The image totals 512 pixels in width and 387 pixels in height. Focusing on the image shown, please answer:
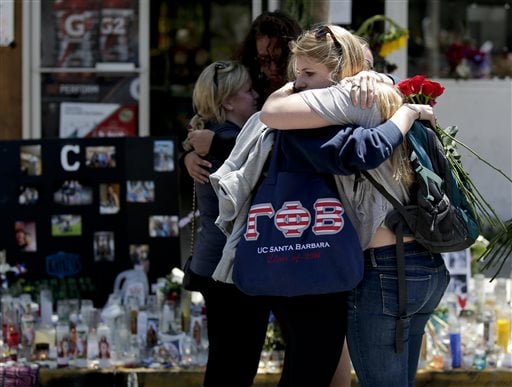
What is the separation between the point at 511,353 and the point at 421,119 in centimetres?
190

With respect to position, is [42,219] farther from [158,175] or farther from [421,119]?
[421,119]

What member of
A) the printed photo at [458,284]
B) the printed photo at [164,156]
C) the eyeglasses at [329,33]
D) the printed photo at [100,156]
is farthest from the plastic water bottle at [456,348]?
the printed photo at [100,156]

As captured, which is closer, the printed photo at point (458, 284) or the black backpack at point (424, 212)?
the black backpack at point (424, 212)

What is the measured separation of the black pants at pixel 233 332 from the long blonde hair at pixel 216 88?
606 millimetres

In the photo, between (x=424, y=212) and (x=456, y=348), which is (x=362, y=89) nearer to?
(x=424, y=212)

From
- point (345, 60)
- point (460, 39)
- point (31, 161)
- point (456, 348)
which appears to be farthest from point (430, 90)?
point (460, 39)

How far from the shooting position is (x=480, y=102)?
6.85 metres

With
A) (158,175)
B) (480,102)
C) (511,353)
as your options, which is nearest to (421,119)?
(511,353)

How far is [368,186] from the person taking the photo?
10.5 ft

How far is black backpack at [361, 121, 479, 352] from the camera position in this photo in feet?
10.3

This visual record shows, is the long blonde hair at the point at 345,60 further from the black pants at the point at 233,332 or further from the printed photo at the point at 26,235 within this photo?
the printed photo at the point at 26,235

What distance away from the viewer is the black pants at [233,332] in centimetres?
376

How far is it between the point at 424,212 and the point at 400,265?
0.58 ft

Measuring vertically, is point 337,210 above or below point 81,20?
below
